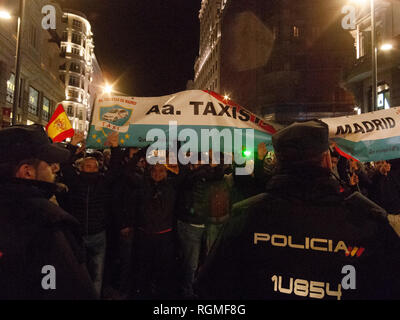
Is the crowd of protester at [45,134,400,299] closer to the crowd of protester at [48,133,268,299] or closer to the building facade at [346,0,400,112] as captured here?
the crowd of protester at [48,133,268,299]

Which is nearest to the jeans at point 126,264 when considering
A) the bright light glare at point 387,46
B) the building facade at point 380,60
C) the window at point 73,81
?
the bright light glare at point 387,46

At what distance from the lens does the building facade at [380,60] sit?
17.7m

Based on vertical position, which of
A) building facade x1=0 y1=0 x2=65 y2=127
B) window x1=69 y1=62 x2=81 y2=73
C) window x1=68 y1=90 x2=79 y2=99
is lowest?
building facade x1=0 y1=0 x2=65 y2=127

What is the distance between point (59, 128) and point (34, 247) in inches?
261

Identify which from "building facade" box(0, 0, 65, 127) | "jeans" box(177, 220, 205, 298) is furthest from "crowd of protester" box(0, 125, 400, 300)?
"building facade" box(0, 0, 65, 127)

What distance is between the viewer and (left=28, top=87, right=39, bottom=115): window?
28312 millimetres

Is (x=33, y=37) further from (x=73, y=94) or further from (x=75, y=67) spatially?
(x=75, y=67)

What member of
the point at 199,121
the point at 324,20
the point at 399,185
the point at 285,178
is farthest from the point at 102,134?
the point at 324,20

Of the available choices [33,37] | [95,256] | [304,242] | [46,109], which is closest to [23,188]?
[304,242]

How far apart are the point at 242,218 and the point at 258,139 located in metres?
2.91

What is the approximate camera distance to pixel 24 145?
1.74 meters

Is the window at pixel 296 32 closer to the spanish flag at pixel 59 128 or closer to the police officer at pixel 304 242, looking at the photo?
the spanish flag at pixel 59 128

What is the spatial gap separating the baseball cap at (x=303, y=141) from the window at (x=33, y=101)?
99.7 feet

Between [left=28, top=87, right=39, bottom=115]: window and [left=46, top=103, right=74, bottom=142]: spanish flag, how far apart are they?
76.7 ft
